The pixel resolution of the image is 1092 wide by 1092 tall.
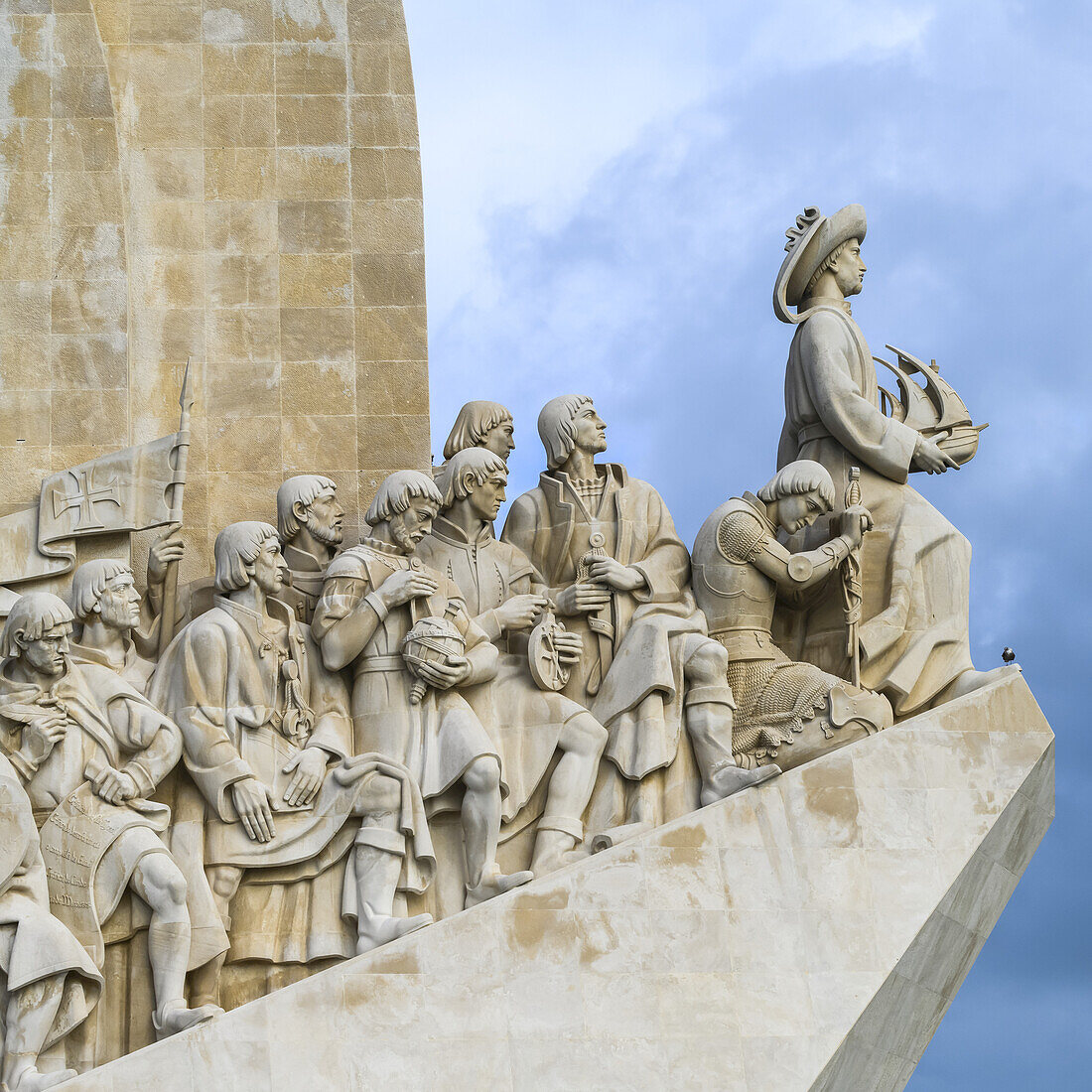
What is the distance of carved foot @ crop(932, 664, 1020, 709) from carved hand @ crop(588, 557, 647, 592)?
5.14ft

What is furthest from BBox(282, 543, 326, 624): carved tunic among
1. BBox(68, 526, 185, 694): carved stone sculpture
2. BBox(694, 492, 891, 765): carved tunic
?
BBox(694, 492, 891, 765): carved tunic

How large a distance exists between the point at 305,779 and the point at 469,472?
70.0 inches

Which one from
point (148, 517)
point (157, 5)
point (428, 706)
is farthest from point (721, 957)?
point (157, 5)

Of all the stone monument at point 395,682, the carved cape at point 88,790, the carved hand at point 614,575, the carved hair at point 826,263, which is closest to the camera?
the stone monument at point 395,682

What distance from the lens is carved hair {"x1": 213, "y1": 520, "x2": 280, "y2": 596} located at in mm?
11625

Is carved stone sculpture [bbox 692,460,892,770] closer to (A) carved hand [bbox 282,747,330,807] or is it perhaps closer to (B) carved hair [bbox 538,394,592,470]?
(B) carved hair [bbox 538,394,592,470]

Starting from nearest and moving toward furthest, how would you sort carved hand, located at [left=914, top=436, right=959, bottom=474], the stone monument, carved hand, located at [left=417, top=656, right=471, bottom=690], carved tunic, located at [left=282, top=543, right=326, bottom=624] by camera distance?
the stone monument, carved hand, located at [left=417, top=656, right=471, bottom=690], carved tunic, located at [left=282, top=543, right=326, bottom=624], carved hand, located at [left=914, top=436, right=959, bottom=474]

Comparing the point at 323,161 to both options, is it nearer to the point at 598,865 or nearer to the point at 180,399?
the point at 180,399

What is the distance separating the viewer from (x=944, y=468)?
41.7 ft

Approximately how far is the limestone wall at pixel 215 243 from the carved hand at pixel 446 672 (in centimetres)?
145

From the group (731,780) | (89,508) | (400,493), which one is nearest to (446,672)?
(400,493)

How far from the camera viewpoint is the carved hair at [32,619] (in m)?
11.1

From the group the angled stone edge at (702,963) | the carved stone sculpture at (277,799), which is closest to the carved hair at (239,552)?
the carved stone sculpture at (277,799)

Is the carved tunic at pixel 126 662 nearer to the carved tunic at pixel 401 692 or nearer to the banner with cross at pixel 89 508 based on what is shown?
the banner with cross at pixel 89 508
